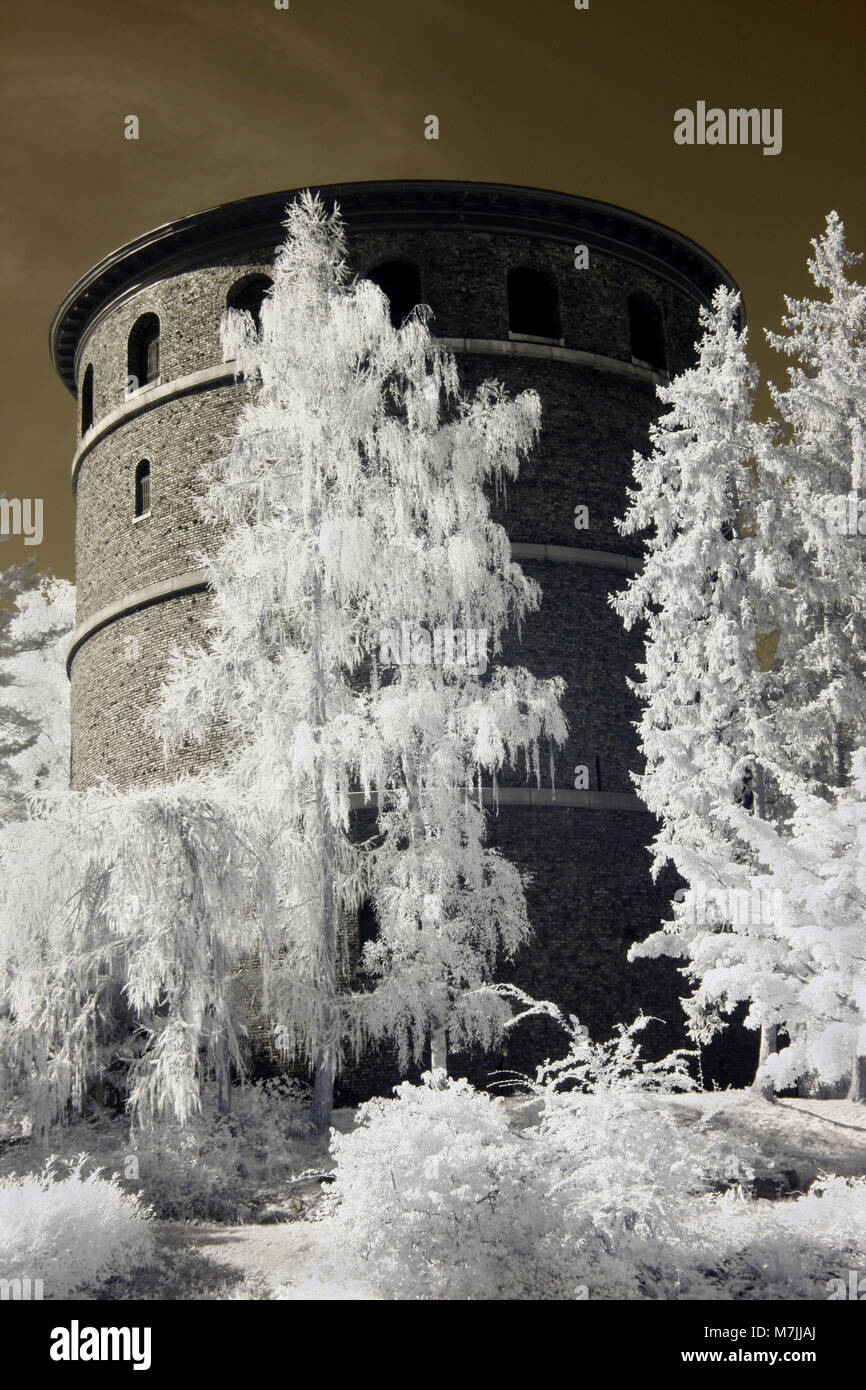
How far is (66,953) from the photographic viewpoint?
50.3ft

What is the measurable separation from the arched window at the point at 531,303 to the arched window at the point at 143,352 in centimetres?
616

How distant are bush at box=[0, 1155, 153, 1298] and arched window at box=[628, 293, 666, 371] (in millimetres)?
16385

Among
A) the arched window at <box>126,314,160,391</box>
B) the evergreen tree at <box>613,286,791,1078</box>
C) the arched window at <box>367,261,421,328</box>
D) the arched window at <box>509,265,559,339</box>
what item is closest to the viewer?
the evergreen tree at <box>613,286,791,1078</box>

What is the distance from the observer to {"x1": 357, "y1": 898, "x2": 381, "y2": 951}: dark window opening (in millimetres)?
19141

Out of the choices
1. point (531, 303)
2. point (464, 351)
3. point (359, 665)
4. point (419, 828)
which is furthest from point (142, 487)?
point (419, 828)

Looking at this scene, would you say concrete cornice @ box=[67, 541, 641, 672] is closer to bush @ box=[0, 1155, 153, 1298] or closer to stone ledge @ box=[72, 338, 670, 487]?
stone ledge @ box=[72, 338, 670, 487]

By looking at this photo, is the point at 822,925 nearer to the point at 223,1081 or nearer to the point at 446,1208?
the point at 446,1208

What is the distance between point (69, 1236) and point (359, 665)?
9.30m

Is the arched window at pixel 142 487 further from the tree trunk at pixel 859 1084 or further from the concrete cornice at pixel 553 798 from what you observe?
the tree trunk at pixel 859 1084

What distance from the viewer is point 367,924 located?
1925cm

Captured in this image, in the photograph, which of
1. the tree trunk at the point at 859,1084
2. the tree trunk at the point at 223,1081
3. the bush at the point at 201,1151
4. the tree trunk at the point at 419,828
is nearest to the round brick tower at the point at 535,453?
the tree trunk at the point at 419,828

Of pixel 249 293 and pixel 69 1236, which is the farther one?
pixel 249 293

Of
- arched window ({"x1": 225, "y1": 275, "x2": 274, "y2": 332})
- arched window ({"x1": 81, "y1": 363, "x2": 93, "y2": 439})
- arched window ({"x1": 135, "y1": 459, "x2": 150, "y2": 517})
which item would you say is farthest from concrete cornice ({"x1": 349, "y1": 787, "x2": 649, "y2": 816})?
arched window ({"x1": 81, "y1": 363, "x2": 93, "y2": 439})
